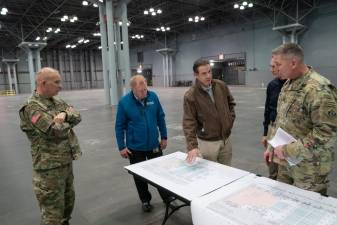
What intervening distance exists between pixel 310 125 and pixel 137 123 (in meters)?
1.69

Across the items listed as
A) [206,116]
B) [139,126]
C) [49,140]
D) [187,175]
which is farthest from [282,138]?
[49,140]

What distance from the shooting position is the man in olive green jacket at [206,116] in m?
2.50

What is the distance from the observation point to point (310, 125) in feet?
5.70

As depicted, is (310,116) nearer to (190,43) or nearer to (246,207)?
(246,207)

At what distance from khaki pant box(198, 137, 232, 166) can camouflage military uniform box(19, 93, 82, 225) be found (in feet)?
3.95

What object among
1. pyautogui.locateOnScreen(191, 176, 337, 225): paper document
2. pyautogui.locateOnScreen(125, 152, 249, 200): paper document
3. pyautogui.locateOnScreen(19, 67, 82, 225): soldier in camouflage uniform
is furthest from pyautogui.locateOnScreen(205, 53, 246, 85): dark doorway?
pyautogui.locateOnScreen(191, 176, 337, 225): paper document

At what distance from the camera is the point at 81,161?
4.87 metres

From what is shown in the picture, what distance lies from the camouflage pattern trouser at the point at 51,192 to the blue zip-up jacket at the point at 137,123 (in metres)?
0.78

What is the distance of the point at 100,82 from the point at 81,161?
35.8m

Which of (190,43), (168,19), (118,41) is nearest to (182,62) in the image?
(190,43)

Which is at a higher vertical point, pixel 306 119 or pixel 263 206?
pixel 306 119

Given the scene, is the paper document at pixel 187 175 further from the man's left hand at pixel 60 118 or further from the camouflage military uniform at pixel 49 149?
the man's left hand at pixel 60 118

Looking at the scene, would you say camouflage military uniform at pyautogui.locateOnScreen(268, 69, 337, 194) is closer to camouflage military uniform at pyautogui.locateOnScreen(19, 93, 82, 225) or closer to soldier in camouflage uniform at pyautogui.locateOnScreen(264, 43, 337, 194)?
soldier in camouflage uniform at pyautogui.locateOnScreen(264, 43, 337, 194)

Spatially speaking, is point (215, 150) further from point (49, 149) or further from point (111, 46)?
point (111, 46)
